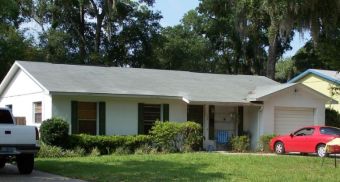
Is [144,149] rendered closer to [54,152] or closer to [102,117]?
[102,117]

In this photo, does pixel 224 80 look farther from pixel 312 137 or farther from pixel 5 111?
pixel 5 111

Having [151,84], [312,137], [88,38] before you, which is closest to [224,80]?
[151,84]

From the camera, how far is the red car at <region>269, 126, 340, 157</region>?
23312mm

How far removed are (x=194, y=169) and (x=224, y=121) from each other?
503 inches

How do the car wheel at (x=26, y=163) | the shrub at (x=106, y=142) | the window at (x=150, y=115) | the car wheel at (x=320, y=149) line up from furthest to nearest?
1. the window at (x=150, y=115)
2. the car wheel at (x=320, y=149)
3. the shrub at (x=106, y=142)
4. the car wheel at (x=26, y=163)

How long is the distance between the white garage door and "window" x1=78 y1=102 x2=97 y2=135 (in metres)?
9.57

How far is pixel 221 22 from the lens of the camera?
158ft

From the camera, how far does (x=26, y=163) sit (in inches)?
613

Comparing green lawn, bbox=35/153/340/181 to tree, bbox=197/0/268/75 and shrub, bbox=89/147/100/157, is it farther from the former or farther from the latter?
tree, bbox=197/0/268/75

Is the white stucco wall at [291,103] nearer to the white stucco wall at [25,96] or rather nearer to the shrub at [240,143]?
the shrub at [240,143]

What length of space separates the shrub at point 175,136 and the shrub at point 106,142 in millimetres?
571

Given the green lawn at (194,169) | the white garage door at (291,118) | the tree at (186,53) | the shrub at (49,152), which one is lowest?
the green lawn at (194,169)

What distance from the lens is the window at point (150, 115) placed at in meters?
26.5

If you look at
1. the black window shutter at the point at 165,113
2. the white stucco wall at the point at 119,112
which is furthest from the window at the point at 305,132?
the white stucco wall at the point at 119,112
